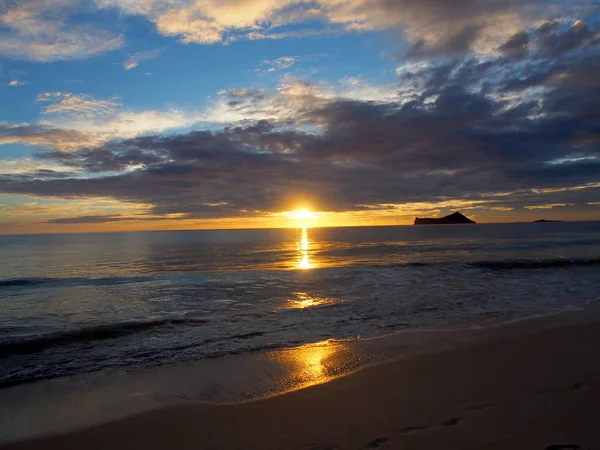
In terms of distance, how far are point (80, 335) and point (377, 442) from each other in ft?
32.9

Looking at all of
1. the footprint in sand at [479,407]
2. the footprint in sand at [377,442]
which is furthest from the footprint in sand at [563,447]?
the footprint in sand at [377,442]

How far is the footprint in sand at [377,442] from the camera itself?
181 inches

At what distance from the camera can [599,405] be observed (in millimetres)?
5465

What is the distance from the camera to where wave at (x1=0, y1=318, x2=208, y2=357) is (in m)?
10.2

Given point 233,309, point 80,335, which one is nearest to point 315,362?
point 233,309

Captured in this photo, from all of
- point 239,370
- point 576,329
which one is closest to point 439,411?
point 239,370

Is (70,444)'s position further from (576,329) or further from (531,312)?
(531,312)

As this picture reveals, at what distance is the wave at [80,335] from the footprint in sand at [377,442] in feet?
29.4

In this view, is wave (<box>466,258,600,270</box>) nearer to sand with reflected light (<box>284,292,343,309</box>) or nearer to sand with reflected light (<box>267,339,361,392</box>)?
sand with reflected light (<box>284,292,343,309</box>)

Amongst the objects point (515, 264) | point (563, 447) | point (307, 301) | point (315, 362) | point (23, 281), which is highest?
point (563, 447)

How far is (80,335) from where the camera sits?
36.9 ft

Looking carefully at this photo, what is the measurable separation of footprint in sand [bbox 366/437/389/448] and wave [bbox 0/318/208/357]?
352 inches

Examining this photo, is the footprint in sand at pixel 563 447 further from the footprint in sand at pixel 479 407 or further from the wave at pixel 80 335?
the wave at pixel 80 335

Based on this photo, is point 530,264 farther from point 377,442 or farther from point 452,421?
point 377,442
